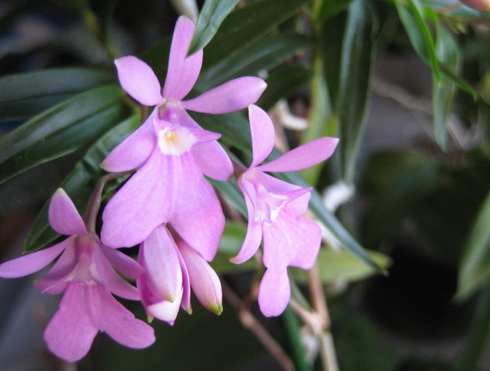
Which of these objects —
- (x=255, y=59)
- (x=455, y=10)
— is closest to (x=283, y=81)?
(x=255, y=59)

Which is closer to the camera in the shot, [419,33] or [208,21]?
[208,21]

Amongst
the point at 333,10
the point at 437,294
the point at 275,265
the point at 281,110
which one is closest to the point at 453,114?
the point at 437,294

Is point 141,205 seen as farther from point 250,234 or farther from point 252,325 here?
point 252,325

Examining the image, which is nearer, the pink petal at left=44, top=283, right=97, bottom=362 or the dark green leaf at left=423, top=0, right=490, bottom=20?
the pink petal at left=44, top=283, right=97, bottom=362

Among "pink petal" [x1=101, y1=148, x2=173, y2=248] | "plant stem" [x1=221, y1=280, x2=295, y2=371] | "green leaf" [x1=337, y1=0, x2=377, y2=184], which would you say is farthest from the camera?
"plant stem" [x1=221, y1=280, x2=295, y2=371]

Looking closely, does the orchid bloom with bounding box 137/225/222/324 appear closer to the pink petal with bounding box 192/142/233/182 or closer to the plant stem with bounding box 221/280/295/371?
the pink petal with bounding box 192/142/233/182

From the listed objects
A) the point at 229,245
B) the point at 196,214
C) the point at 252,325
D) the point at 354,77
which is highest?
the point at 196,214

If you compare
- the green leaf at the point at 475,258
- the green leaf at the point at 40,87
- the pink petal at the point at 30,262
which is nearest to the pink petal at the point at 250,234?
the pink petal at the point at 30,262

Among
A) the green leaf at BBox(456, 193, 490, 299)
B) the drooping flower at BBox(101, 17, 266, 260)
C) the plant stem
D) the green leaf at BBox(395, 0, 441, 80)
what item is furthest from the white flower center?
the green leaf at BBox(456, 193, 490, 299)
